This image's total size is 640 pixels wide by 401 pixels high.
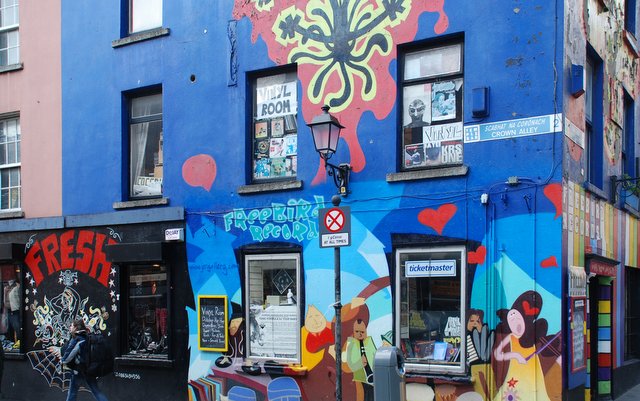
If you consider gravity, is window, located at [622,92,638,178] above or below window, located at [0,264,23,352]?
above

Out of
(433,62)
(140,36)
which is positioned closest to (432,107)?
(433,62)

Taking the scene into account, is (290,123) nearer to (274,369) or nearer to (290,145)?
(290,145)

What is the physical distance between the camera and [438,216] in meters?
9.95

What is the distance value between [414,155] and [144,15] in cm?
620

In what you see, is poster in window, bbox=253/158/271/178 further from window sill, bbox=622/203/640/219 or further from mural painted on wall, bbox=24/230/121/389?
window sill, bbox=622/203/640/219

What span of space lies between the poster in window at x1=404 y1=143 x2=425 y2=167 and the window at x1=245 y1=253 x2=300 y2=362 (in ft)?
7.56

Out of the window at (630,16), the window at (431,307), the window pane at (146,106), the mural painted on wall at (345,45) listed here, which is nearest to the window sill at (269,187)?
the mural painted on wall at (345,45)

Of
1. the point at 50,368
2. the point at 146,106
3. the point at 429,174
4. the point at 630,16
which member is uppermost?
the point at 630,16

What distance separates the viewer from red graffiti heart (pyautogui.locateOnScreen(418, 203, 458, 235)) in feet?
32.3

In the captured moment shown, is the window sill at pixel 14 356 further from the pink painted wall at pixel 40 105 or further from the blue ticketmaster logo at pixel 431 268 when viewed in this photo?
the blue ticketmaster logo at pixel 431 268

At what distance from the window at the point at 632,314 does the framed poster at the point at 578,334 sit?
171 inches

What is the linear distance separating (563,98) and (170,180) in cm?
675

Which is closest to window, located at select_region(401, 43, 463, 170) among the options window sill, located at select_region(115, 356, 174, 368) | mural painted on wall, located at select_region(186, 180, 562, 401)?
mural painted on wall, located at select_region(186, 180, 562, 401)

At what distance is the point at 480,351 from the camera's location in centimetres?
952
